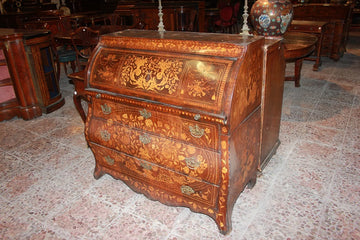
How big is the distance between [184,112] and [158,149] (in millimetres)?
365

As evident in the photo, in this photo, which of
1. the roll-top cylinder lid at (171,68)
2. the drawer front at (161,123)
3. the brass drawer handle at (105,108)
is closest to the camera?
the roll-top cylinder lid at (171,68)

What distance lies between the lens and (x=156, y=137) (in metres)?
1.90

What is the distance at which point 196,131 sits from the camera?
171cm

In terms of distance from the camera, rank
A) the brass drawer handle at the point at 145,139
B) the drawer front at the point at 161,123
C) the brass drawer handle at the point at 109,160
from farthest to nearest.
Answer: the brass drawer handle at the point at 109,160 < the brass drawer handle at the point at 145,139 < the drawer front at the point at 161,123

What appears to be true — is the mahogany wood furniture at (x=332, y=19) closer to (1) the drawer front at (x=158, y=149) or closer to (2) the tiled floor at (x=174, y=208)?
(2) the tiled floor at (x=174, y=208)

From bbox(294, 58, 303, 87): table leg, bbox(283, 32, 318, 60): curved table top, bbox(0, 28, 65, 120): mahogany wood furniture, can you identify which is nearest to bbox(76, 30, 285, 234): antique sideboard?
bbox(283, 32, 318, 60): curved table top

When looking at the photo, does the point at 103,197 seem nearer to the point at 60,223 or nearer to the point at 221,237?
the point at 60,223

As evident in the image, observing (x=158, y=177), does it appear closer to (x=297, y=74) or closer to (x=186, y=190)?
(x=186, y=190)

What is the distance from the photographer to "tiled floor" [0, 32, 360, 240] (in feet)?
6.23

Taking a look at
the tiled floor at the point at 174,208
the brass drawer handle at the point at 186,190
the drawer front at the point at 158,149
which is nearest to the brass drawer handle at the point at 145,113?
the drawer front at the point at 158,149

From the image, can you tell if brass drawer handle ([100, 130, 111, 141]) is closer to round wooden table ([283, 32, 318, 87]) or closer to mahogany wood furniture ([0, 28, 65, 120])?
round wooden table ([283, 32, 318, 87])


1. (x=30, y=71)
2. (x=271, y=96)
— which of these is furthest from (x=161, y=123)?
(x=30, y=71)

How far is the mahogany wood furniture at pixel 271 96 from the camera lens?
200 centimetres

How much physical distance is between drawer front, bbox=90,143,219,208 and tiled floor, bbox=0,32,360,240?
20cm
